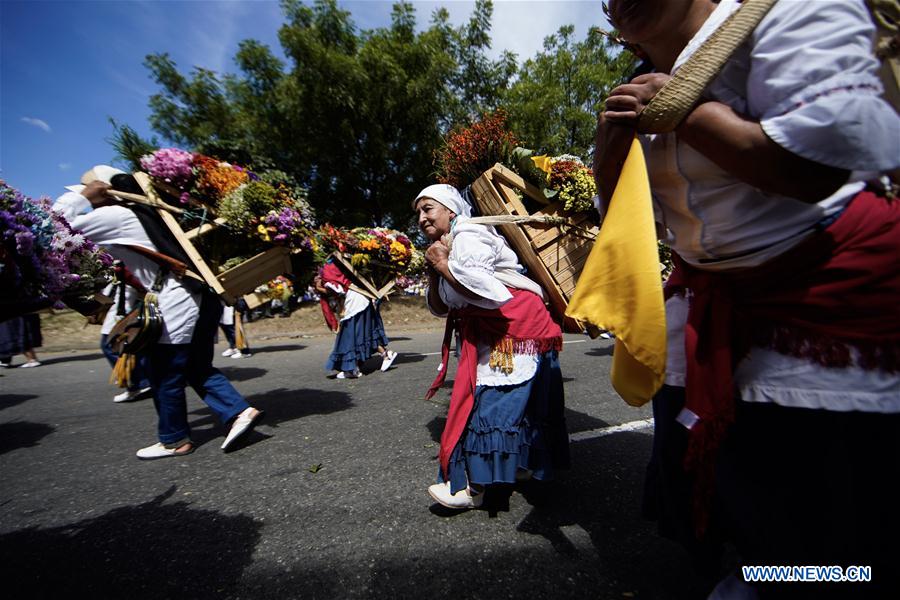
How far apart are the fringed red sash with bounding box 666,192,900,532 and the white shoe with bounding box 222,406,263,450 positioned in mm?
3321

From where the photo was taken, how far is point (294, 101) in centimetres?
1505

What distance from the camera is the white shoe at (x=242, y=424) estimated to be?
3344 mm

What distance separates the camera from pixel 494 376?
2.35 m

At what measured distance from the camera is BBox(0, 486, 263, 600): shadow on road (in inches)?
70.9

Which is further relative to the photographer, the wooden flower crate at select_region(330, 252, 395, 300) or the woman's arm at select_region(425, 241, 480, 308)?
the wooden flower crate at select_region(330, 252, 395, 300)

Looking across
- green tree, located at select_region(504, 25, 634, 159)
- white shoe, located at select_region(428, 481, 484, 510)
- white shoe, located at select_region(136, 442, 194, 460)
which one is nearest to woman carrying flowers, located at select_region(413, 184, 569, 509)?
white shoe, located at select_region(428, 481, 484, 510)

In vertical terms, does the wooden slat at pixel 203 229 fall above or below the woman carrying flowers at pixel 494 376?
above

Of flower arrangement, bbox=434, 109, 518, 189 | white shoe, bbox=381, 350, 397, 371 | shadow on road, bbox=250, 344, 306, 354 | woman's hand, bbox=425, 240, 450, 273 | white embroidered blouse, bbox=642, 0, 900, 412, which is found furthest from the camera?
shadow on road, bbox=250, 344, 306, 354

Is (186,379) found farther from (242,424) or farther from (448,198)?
(448,198)

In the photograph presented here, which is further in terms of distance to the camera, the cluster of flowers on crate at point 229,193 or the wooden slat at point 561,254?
the cluster of flowers on crate at point 229,193

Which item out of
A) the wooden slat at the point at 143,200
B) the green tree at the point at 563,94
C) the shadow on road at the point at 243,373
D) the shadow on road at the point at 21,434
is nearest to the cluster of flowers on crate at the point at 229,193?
the wooden slat at the point at 143,200

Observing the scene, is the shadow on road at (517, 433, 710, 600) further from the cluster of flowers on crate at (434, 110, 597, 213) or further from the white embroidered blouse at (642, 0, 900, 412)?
the cluster of flowers on crate at (434, 110, 597, 213)

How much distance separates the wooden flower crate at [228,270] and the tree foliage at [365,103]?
11894 millimetres

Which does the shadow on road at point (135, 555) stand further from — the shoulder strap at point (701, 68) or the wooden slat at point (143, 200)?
the shoulder strap at point (701, 68)
